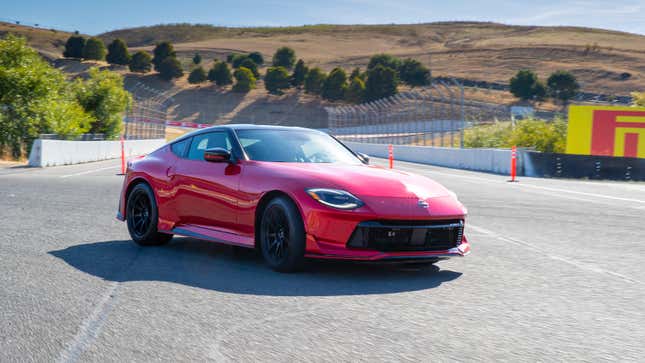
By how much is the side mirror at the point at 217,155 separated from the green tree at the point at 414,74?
12173 centimetres

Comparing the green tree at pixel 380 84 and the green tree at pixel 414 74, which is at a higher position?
the green tree at pixel 414 74

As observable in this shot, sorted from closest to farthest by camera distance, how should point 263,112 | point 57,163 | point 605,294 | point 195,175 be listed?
point 605,294 < point 195,175 < point 57,163 < point 263,112

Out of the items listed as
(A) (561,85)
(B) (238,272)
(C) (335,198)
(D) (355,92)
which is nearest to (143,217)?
(B) (238,272)

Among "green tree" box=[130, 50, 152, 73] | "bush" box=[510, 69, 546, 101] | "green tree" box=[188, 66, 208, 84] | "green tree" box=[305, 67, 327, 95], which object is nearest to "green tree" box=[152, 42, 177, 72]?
"green tree" box=[130, 50, 152, 73]

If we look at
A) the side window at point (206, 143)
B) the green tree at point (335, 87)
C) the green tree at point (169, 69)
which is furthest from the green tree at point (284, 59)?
the side window at point (206, 143)

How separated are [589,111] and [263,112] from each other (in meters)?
90.9

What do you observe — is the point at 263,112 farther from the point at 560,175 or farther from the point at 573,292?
the point at 573,292

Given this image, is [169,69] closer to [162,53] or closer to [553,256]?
[162,53]

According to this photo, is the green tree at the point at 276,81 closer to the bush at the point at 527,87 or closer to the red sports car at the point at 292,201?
the bush at the point at 527,87

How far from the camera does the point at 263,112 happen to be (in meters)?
119

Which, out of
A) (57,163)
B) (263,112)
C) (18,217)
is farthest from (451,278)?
(263,112)

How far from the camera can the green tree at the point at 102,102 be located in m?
46.3

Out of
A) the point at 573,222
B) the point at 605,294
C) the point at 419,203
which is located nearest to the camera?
the point at 605,294

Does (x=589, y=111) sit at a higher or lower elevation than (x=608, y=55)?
lower
